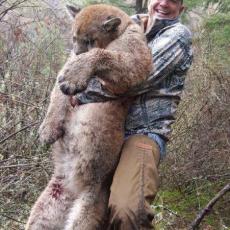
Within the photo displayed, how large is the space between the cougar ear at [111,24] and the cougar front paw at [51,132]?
2.79ft

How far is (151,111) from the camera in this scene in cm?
451

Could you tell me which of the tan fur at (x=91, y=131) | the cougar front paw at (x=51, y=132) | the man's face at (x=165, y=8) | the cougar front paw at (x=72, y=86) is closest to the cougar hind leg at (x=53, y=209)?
the tan fur at (x=91, y=131)

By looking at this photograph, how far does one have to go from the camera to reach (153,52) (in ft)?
14.7

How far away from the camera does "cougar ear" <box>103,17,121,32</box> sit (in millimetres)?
4418

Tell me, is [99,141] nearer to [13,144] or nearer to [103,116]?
[103,116]

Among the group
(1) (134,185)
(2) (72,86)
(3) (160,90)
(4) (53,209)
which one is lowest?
(4) (53,209)

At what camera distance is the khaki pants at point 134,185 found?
4.11 m

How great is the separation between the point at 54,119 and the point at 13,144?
2.58 m

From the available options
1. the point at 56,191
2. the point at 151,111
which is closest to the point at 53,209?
the point at 56,191

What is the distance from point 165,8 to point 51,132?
135 centimetres

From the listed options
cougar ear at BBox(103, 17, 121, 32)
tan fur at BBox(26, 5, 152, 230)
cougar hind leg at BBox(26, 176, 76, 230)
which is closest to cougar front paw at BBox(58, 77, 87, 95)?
tan fur at BBox(26, 5, 152, 230)

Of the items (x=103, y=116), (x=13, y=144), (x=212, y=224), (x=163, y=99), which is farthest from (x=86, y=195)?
(x=212, y=224)

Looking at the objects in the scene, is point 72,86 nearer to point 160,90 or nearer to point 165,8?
point 160,90

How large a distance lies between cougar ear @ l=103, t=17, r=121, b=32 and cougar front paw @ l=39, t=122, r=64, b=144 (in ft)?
2.79
